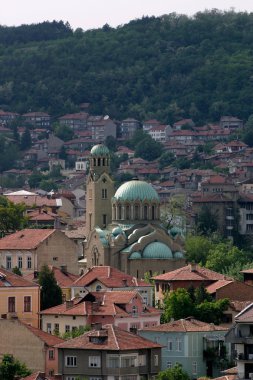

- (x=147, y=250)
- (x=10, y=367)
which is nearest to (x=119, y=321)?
(x=10, y=367)

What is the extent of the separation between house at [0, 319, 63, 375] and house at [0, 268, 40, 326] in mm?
5881

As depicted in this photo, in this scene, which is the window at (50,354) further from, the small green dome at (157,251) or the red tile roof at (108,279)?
the small green dome at (157,251)

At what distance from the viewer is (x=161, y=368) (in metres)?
81.9

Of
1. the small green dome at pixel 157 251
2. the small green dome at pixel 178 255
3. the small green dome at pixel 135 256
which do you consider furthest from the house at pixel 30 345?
the small green dome at pixel 135 256

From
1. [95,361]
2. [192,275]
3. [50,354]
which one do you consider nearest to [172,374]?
[95,361]

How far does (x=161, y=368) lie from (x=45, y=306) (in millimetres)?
17788

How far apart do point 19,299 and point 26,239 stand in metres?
27.6

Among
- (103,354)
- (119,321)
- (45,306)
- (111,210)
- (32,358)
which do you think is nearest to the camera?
(103,354)

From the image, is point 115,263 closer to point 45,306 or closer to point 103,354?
point 45,306

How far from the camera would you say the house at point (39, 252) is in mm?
119938

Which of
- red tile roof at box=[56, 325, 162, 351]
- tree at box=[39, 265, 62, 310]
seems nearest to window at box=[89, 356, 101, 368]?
red tile roof at box=[56, 325, 162, 351]

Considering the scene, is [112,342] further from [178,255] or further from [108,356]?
[178,255]

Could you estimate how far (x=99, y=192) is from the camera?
458 feet

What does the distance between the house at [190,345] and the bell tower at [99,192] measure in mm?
50248
